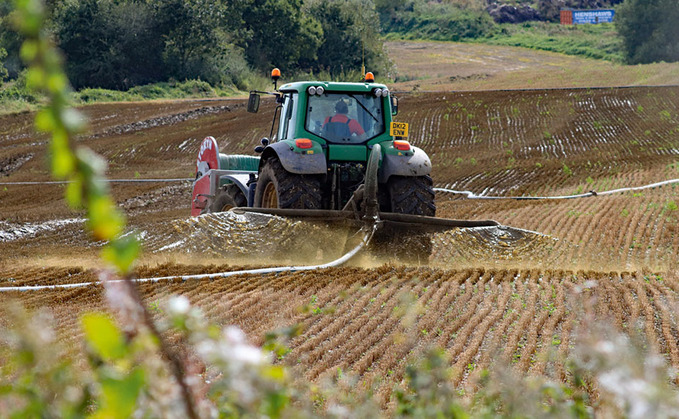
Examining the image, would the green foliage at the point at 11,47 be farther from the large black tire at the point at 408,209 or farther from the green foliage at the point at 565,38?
the green foliage at the point at 565,38

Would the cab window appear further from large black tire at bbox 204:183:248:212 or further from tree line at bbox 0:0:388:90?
tree line at bbox 0:0:388:90

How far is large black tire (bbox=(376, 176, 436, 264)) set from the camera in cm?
802

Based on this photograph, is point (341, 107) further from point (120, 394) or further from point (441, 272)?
point (120, 394)

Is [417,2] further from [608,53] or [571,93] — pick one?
[571,93]

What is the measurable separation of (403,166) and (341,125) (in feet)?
3.65

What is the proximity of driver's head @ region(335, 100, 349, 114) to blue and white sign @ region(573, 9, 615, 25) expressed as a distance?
230ft

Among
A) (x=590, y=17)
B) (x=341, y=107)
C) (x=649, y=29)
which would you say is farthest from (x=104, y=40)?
(x=590, y=17)

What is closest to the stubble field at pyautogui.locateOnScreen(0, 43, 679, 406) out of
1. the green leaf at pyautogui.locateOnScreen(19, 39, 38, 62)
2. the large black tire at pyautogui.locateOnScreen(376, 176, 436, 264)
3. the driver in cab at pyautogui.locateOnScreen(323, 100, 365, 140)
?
the large black tire at pyautogui.locateOnScreen(376, 176, 436, 264)

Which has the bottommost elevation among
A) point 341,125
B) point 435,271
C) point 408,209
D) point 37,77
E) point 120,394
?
point 435,271

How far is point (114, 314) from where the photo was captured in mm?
5309

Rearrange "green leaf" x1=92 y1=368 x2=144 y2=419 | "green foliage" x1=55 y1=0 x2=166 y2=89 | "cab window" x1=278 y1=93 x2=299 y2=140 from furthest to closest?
"green foliage" x1=55 y1=0 x2=166 y2=89
"cab window" x1=278 y1=93 x2=299 y2=140
"green leaf" x1=92 y1=368 x2=144 y2=419

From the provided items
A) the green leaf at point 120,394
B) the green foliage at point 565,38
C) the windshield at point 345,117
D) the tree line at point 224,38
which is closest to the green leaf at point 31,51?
the green leaf at point 120,394

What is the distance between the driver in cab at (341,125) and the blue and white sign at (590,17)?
70.1 m

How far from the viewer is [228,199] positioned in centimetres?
1028
